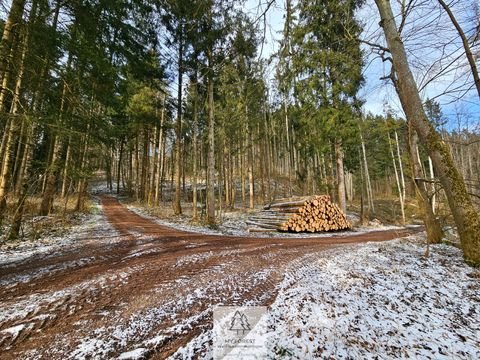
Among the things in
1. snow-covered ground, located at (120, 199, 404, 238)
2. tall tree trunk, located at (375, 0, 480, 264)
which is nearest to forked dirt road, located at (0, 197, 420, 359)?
tall tree trunk, located at (375, 0, 480, 264)

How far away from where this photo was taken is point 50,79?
17.5ft

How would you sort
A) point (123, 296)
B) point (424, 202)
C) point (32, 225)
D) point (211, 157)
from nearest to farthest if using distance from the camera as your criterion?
point (123, 296), point (424, 202), point (32, 225), point (211, 157)

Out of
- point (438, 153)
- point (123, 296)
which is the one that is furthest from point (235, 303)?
point (438, 153)

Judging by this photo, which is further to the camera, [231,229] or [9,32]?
[231,229]

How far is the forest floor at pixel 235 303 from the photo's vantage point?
2.09m

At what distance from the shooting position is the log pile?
10.9 meters

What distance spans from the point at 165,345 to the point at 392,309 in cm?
253

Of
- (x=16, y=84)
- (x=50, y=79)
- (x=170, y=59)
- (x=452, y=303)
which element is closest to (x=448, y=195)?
(x=452, y=303)

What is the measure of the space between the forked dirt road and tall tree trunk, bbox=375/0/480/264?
105 inches

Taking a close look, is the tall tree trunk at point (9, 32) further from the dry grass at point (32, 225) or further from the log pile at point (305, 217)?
the log pile at point (305, 217)

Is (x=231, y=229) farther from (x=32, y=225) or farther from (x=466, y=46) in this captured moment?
(x=466, y=46)

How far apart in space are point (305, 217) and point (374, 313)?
336 inches

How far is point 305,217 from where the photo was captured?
437 inches

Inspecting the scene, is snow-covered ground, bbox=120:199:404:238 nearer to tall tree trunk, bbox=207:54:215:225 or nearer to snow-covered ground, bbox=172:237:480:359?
tall tree trunk, bbox=207:54:215:225
